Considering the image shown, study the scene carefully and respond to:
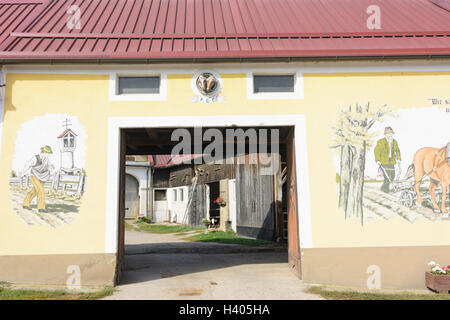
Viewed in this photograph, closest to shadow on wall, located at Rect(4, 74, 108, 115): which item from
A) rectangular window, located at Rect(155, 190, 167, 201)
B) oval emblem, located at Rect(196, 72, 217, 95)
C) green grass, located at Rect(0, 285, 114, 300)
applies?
oval emblem, located at Rect(196, 72, 217, 95)

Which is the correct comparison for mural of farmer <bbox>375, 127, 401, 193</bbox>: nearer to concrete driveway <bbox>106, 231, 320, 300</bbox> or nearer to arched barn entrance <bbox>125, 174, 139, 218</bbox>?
concrete driveway <bbox>106, 231, 320, 300</bbox>

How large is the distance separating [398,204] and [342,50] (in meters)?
3.55

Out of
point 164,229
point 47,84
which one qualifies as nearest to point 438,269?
point 47,84

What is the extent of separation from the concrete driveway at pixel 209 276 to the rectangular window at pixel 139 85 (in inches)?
163

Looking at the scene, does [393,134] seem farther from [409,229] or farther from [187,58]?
[187,58]

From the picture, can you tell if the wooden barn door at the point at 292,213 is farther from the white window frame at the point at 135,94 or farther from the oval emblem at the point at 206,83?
the white window frame at the point at 135,94

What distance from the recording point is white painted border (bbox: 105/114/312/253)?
7324 mm

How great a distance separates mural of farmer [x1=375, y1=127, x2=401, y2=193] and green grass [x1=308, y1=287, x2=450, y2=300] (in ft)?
6.93

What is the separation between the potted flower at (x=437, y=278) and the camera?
6.84 meters

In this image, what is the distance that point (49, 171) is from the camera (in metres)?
7.36

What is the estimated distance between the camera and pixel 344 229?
24.4 ft

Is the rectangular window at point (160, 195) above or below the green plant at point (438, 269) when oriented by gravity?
above

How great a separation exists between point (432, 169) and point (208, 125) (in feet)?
16.3

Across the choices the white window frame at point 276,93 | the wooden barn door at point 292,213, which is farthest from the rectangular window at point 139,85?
the wooden barn door at point 292,213
